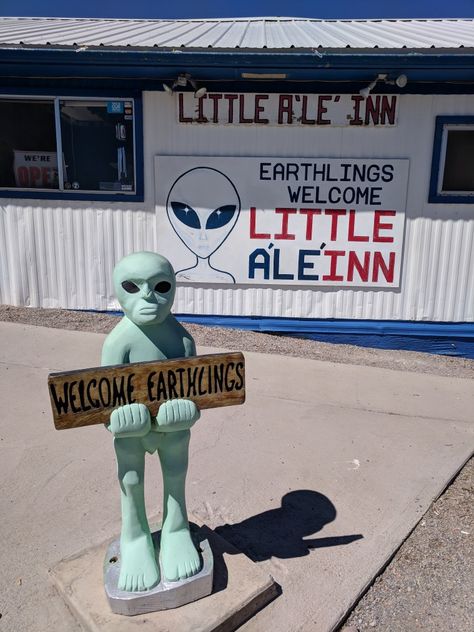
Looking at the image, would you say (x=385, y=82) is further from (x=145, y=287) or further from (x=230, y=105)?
(x=145, y=287)

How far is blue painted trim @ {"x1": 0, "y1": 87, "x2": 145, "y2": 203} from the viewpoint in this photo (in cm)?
651

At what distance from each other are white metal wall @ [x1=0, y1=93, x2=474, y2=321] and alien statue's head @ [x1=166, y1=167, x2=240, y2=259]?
28cm

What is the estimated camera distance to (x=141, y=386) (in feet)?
7.30

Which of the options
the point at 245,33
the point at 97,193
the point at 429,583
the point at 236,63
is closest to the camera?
the point at 429,583

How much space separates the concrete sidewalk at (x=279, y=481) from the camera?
8.86ft

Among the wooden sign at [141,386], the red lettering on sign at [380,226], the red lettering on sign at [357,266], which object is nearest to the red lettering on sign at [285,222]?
the red lettering on sign at [357,266]

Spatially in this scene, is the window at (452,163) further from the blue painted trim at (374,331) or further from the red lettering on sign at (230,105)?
the red lettering on sign at (230,105)

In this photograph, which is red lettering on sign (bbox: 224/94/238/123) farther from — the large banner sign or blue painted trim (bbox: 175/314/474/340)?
blue painted trim (bbox: 175/314/474/340)

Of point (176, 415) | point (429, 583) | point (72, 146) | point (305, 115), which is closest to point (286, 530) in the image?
point (429, 583)

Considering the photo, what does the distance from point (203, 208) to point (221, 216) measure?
235 millimetres

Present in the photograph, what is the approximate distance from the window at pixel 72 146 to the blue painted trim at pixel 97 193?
12 mm

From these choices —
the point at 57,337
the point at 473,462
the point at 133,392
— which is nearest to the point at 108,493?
the point at 133,392

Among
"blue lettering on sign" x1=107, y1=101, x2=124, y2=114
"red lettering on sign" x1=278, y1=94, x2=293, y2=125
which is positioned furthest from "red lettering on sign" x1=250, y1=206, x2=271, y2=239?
"blue lettering on sign" x1=107, y1=101, x2=124, y2=114

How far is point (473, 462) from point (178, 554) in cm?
240
